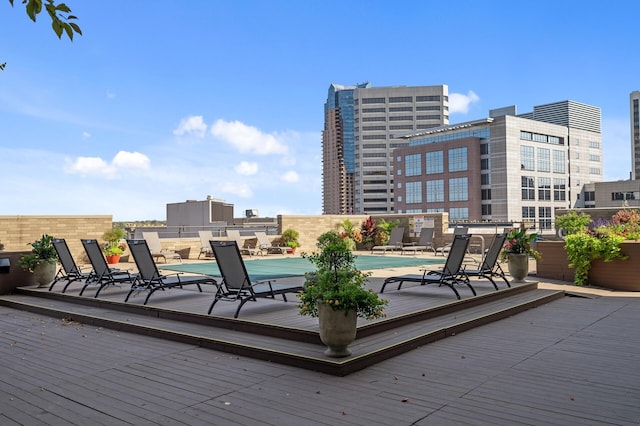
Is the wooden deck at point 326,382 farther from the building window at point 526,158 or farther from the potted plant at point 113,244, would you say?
the building window at point 526,158

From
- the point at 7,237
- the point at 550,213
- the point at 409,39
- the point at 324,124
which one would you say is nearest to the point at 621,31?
the point at 409,39

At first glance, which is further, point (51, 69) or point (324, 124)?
point (324, 124)

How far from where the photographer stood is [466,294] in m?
7.72

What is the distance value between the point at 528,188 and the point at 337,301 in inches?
3558

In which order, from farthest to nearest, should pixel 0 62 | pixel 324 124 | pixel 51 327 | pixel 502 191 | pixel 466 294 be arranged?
pixel 324 124 → pixel 502 191 → pixel 466 294 → pixel 51 327 → pixel 0 62

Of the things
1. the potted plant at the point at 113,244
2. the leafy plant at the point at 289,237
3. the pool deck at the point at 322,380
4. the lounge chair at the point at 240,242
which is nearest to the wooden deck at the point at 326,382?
the pool deck at the point at 322,380

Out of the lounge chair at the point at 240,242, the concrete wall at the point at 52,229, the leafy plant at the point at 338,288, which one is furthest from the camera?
the lounge chair at the point at 240,242

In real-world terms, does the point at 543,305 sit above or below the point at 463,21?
below

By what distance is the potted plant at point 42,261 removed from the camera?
946 cm

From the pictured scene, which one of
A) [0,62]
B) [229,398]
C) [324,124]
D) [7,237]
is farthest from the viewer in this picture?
[324,124]

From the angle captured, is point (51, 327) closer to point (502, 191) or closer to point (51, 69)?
point (51, 69)

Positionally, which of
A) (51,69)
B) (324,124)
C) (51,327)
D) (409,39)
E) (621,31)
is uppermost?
(324,124)

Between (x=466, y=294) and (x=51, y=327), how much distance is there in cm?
570

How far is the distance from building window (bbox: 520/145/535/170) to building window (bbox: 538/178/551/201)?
11.9 ft
